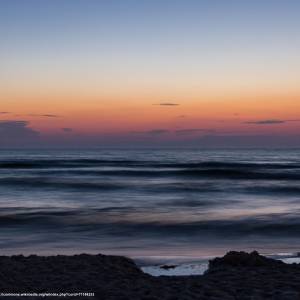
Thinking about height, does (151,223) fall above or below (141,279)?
below

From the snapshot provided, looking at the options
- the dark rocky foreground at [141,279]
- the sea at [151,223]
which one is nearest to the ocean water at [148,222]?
the sea at [151,223]

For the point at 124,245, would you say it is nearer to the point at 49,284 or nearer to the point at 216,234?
the point at 216,234

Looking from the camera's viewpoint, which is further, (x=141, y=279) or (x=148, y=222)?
(x=148, y=222)

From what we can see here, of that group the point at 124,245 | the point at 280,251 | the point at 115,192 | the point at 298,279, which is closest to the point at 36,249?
the point at 124,245

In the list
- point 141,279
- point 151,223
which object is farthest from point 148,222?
point 141,279

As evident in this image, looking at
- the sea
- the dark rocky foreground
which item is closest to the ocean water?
the sea

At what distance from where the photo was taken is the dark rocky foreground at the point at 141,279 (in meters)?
5.62

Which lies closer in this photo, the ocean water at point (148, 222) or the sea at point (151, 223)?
the sea at point (151, 223)

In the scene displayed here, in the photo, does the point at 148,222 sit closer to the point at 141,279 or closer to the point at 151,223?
the point at 151,223

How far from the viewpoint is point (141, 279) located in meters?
6.55

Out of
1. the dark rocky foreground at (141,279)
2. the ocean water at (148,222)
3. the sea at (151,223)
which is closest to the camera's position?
the dark rocky foreground at (141,279)

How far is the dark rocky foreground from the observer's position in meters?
5.62

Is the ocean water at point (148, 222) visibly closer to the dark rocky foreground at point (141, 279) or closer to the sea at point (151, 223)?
the sea at point (151, 223)

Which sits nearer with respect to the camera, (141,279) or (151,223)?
(141,279)
